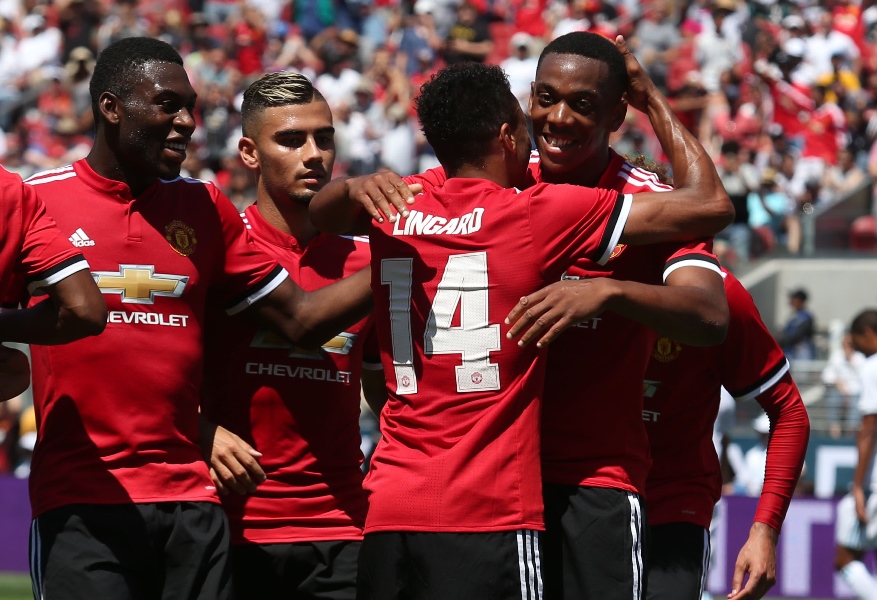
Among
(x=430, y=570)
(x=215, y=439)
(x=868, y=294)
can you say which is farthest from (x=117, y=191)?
(x=868, y=294)

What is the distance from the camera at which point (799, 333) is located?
1494cm

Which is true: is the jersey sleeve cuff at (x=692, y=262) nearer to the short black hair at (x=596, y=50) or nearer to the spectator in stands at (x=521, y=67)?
the short black hair at (x=596, y=50)

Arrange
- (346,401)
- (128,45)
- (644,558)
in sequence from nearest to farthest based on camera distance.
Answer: (644,558) → (128,45) → (346,401)

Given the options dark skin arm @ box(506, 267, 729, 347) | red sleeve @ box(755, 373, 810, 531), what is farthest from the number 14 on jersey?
red sleeve @ box(755, 373, 810, 531)

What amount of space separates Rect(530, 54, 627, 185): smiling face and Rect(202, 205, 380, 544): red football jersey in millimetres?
1057

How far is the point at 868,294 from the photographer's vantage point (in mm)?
16078

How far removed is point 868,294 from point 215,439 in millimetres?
12892

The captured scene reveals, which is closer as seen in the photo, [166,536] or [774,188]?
[166,536]

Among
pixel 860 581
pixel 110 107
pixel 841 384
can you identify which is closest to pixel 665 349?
pixel 110 107

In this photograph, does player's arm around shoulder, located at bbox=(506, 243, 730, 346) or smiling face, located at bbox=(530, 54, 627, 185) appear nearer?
player's arm around shoulder, located at bbox=(506, 243, 730, 346)

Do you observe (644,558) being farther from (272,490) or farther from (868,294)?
(868,294)

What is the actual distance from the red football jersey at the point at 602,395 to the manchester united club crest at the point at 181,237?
1.25 meters

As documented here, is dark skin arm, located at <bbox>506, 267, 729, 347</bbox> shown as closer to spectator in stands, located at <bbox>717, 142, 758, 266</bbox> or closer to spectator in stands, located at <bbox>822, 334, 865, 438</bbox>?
spectator in stands, located at <bbox>822, 334, 865, 438</bbox>

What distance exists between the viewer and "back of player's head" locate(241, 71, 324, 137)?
202 inches
